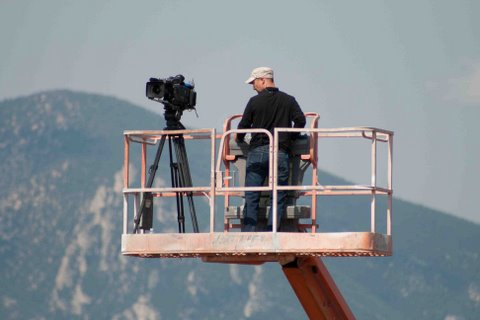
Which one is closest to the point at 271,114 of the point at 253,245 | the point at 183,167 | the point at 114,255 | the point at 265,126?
the point at 265,126

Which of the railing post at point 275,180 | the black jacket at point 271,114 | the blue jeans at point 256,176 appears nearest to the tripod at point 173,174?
the blue jeans at point 256,176

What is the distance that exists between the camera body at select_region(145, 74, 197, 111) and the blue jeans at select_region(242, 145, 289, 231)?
1.68 metres

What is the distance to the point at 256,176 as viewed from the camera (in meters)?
30.1

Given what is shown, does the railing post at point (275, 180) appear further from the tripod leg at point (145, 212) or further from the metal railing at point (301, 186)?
the tripod leg at point (145, 212)

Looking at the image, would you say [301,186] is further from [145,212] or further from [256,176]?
[145,212]

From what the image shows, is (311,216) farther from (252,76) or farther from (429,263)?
(429,263)

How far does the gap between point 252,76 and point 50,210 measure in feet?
487

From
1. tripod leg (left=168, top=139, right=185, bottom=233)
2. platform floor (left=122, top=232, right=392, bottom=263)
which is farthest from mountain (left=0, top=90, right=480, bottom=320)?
platform floor (left=122, top=232, right=392, bottom=263)

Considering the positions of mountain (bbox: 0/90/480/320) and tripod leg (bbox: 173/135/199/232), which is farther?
mountain (bbox: 0/90/480/320)

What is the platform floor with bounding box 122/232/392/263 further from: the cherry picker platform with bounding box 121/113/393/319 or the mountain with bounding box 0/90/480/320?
the mountain with bounding box 0/90/480/320

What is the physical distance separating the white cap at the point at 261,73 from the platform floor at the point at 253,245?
99.7 inches

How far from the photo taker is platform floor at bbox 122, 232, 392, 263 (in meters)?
28.9

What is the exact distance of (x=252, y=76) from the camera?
30.3 metres

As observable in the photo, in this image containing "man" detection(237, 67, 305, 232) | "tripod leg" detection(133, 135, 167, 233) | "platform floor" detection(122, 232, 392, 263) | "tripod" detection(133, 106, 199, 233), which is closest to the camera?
"platform floor" detection(122, 232, 392, 263)
